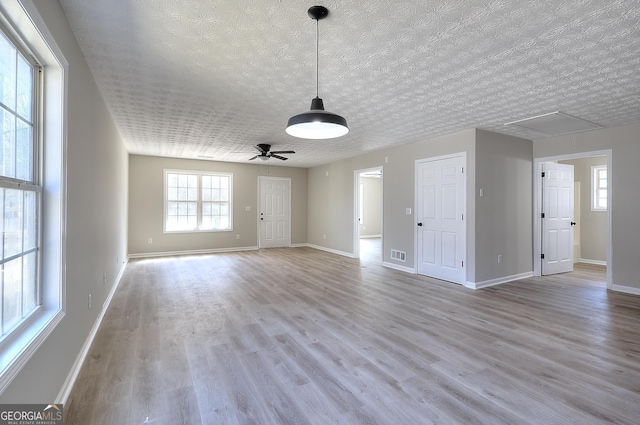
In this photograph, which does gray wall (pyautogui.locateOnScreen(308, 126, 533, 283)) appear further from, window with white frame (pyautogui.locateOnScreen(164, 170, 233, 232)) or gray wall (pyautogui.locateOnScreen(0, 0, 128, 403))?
gray wall (pyautogui.locateOnScreen(0, 0, 128, 403))

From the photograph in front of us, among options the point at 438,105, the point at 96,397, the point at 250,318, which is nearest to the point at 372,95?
the point at 438,105

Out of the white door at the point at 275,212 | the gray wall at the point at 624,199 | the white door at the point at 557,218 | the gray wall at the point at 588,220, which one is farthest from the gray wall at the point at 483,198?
the white door at the point at 275,212

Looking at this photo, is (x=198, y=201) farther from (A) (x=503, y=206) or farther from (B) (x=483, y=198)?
(A) (x=503, y=206)

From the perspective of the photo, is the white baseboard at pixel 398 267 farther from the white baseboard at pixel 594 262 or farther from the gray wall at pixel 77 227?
the gray wall at pixel 77 227

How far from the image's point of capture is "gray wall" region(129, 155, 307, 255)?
727cm

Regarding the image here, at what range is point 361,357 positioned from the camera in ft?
8.20

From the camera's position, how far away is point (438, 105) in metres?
3.66

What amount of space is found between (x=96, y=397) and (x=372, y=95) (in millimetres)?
3513

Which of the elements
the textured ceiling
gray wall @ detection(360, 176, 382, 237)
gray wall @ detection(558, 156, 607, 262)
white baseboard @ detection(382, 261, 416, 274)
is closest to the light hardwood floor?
white baseboard @ detection(382, 261, 416, 274)

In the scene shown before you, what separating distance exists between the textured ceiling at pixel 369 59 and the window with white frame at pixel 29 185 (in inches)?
20.8

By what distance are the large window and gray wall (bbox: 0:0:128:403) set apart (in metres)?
0.25

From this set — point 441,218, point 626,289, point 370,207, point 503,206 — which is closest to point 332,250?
point 441,218

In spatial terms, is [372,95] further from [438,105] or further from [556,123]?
[556,123]

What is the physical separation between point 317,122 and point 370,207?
10.0m
